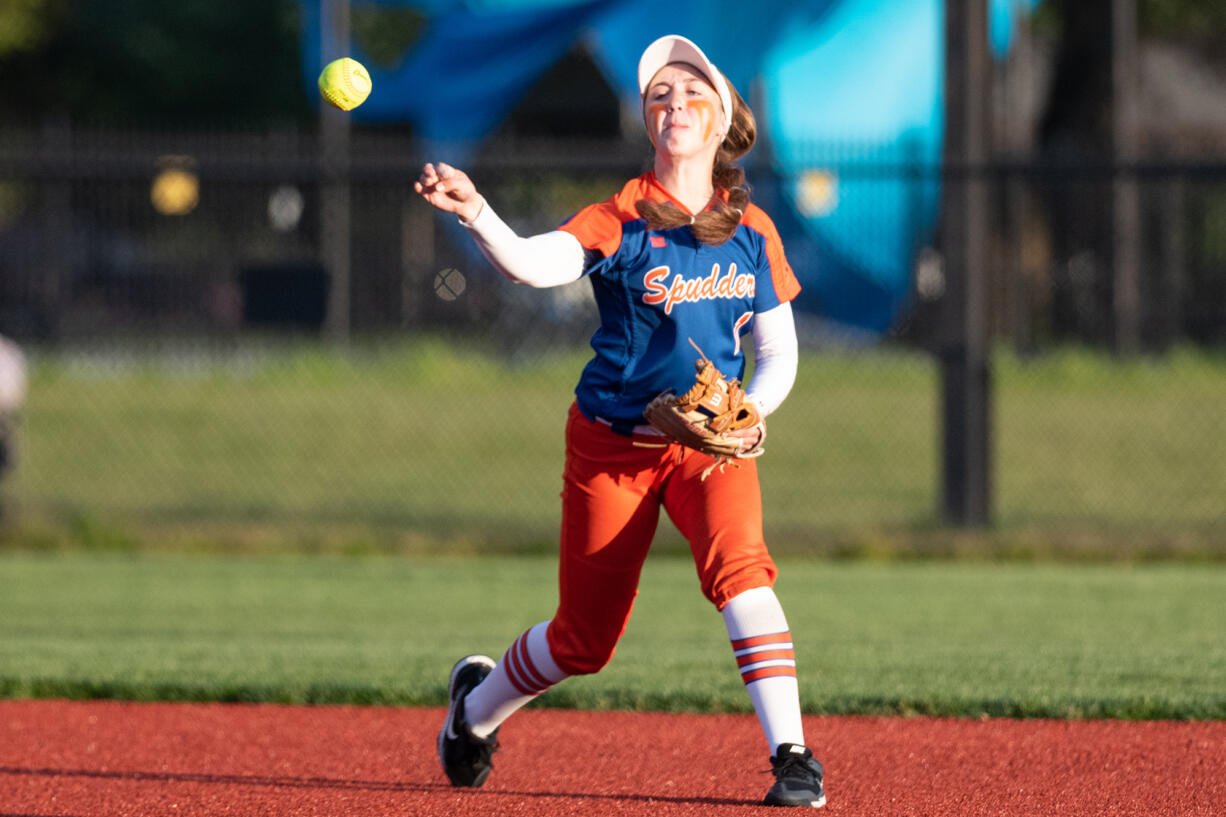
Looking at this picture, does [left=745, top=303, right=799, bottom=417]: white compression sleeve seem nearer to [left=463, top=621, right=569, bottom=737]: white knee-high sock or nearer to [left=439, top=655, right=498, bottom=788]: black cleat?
[left=463, top=621, right=569, bottom=737]: white knee-high sock

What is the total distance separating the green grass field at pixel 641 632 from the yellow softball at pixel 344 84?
2800mm

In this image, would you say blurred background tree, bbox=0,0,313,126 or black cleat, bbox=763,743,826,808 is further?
blurred background tree, bbox=0,0,313,126

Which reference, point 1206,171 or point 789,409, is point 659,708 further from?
point 789,409

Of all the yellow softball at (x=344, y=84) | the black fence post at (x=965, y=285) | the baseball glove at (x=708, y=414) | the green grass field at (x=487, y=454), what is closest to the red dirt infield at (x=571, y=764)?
the baseball glove at (x=708, y=414)

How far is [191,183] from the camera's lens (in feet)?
35.6

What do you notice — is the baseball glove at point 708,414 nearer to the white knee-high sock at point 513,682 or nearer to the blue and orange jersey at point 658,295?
the blue and orange jersey at point 658,295

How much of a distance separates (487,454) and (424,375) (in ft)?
5.75

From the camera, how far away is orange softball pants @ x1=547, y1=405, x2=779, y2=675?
4473 millimetres

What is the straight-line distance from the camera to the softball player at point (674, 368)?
434 centimetres

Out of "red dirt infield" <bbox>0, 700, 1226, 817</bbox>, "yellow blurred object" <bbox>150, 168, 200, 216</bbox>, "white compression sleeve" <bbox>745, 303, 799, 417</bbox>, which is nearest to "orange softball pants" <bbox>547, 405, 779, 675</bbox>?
"white compression sleeve" <bbox>745, 303, 799, 417</bbox>

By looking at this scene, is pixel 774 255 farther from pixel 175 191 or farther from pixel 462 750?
pixel 175 191

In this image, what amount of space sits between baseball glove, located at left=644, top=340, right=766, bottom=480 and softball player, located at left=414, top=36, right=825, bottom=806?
55mm

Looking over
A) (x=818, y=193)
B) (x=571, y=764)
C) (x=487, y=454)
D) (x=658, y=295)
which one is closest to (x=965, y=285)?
(x=818, y=193)

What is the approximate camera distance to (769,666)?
432 cm
